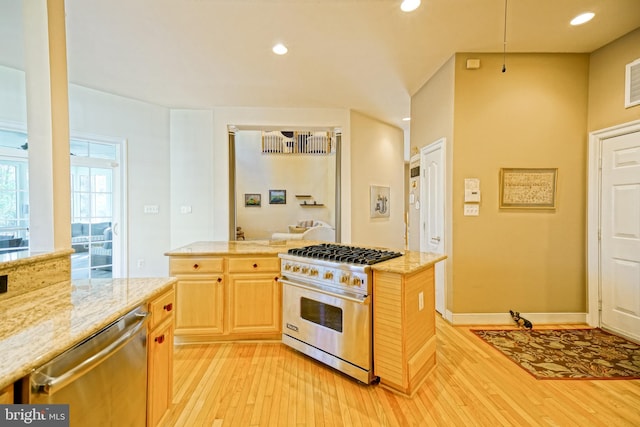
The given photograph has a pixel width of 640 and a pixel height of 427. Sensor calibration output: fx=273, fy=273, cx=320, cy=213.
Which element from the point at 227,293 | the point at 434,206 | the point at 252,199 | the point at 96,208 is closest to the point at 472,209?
the point at 434,206

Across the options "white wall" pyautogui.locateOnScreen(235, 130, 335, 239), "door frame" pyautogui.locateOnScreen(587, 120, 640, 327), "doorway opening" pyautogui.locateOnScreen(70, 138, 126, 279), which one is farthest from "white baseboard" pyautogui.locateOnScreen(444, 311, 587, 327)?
"white wall" pyautogui.locateOnScreen(235, 130, 335, 239)

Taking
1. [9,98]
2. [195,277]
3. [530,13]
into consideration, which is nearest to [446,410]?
[195,277]

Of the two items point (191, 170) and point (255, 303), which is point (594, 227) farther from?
point (191, 170)

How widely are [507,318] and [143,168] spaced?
5.47 metres

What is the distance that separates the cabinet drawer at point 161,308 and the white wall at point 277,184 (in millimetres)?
6654

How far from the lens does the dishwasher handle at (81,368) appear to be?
2.67ft

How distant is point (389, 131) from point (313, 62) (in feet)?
10.0

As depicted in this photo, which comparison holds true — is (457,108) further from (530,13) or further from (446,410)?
(446,410)

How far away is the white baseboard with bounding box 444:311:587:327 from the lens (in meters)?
3.02

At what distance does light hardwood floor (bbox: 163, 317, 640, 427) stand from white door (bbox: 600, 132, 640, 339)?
1049 millimetres

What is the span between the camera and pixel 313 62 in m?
3.21

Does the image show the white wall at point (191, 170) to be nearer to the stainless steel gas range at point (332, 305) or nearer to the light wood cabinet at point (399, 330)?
the stainless steel gas range at point (332, 305)

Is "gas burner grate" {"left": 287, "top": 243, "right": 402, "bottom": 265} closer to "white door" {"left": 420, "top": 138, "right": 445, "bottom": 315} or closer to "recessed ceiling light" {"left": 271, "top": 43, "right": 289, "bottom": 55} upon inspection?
"white door" {"left": 420, "top": 138, "right": 445, "bottom": 315}
